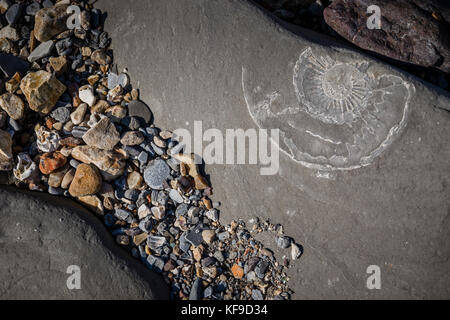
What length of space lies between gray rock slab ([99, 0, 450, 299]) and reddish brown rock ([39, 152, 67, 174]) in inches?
31.7

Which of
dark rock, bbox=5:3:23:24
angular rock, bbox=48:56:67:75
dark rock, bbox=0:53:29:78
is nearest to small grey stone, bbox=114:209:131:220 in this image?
angular rock, bbox=48:56:67:75

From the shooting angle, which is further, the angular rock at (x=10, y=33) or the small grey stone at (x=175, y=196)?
the angular rock at (x=10, y=33)

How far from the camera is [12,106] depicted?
8.21 feet

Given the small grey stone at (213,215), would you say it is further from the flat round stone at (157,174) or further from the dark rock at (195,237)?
the flat round stone at (157,174)

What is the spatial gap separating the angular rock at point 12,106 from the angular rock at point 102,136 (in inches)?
21.7

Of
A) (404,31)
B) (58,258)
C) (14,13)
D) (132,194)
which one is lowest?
(58,258)

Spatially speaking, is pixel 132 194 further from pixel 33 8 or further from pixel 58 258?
pixel 33 8

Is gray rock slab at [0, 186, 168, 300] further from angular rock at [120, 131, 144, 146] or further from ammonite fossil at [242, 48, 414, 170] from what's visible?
ammonite fossil at [242, 48, 414, 170]

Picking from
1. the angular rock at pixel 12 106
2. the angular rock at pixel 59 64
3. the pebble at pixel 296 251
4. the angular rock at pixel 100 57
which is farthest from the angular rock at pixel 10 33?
the pebble at pixel 296 251

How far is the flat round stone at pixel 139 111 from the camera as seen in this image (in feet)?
8.31

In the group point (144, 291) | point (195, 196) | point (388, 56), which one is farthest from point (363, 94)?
point (144, 291)

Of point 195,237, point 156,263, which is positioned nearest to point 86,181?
point 156,263

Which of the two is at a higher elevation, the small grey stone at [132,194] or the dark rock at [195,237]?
the small grey stone at [132,194]

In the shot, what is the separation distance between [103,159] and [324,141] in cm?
150
